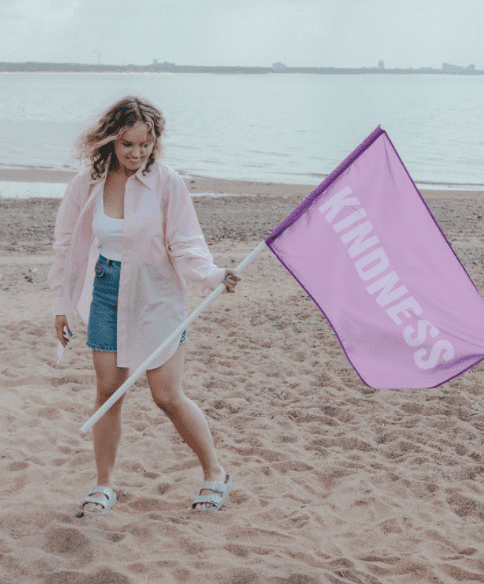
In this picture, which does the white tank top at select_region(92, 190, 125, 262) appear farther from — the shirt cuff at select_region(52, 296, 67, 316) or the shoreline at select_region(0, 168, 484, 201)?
the shoreline at select_region(0, 168, 484, 201)

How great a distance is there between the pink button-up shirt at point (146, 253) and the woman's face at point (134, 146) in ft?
0.18

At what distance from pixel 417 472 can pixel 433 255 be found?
5.09ft

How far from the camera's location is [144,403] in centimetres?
524

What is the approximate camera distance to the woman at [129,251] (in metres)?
3.25

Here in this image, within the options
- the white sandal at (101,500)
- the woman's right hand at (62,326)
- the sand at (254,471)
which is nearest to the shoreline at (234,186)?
the sand at (254,471)

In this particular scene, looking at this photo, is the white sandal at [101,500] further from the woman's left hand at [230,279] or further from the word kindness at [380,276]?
the word kindness at [380,276]

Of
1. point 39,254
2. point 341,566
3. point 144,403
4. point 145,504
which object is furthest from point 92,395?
point 39,254

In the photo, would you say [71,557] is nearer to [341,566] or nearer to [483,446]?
[341,566]

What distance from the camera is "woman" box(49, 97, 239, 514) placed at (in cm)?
325

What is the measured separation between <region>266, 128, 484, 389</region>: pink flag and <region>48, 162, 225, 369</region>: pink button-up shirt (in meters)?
0.40

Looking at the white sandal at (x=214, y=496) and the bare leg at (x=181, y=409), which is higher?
the bare leg at (x=181, y=409)

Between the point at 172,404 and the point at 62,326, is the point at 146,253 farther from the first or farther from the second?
the point at 172,404

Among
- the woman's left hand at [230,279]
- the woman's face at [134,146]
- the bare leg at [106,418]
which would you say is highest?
the woman's face at [134,146]

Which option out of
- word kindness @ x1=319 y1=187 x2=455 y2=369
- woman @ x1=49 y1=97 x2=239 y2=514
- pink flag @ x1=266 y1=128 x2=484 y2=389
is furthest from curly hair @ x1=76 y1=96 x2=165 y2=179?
word kindness @ x1=319 y1=187 x2=455 y2=369
